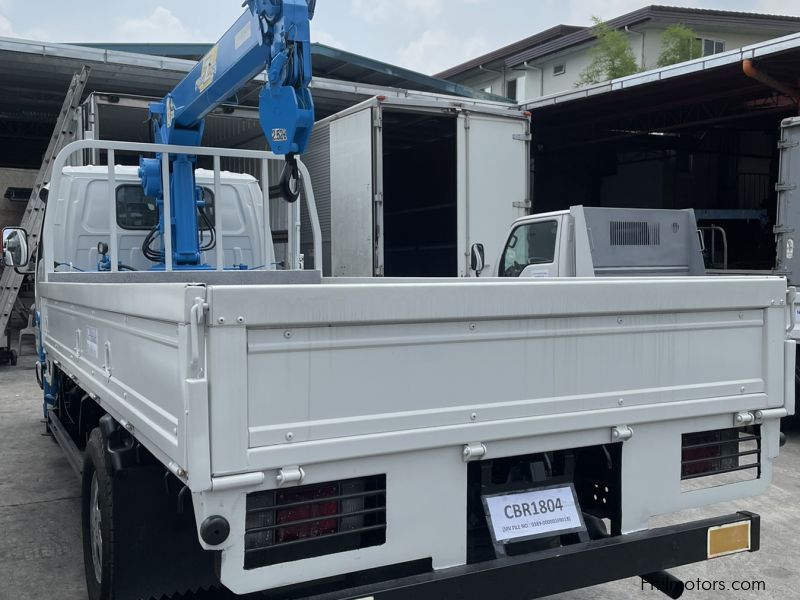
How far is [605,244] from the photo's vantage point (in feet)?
24.9

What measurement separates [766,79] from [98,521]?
1118cm

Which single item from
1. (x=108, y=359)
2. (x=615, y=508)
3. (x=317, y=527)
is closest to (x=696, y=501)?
(x=615, y=508)

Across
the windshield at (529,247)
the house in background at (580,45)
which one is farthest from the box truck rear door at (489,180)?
the house in background at (580,45)

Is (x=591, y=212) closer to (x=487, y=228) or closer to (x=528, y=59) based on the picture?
(x=487, y=228)

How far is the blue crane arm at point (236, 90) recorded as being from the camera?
4230mm

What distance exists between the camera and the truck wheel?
2.89m

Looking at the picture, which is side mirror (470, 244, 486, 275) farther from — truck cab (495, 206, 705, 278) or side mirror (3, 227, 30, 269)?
side mirror (3, 227, 30, 269)

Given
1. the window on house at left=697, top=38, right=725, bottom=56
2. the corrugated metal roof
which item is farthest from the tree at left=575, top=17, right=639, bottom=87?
the corrugated metal roof

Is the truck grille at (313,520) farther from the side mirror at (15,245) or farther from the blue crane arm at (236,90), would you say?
the side mirror at (15,245)

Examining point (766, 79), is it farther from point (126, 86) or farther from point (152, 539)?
point (152, 539)

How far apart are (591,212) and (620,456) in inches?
197

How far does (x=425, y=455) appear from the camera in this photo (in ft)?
8.21

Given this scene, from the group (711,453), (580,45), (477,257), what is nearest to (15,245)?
(477,257)

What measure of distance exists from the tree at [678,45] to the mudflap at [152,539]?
1031 inches
